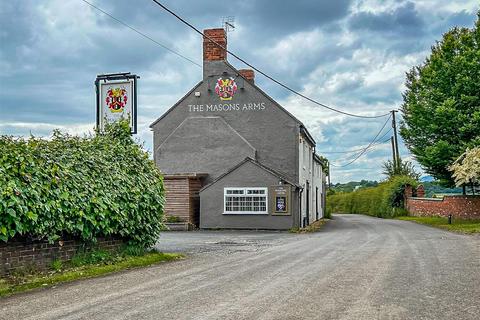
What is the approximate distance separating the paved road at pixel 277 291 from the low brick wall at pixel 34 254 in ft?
3.68

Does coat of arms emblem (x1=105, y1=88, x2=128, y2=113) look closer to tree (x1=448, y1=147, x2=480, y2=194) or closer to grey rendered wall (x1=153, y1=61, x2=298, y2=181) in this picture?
grey rendered wall (x1=153, y1=61, x2=298, y2=181)

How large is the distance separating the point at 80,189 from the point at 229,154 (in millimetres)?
20277

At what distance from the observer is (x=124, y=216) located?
13.7 m

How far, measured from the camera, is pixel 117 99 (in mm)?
16922

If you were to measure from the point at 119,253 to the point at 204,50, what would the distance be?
2129cm

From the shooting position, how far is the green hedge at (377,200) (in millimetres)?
48719

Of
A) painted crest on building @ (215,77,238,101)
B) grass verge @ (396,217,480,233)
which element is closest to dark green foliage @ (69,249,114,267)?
grass verge @ (396,217,480,233)

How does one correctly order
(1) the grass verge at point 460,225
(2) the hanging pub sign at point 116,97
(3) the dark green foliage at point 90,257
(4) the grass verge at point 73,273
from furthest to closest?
(1) the grass verge at point 460,225
(2) the hanging pub sign at point 116,97
(3) the dark green foliage at point 90,257
(4) the grass verge at point 73,273

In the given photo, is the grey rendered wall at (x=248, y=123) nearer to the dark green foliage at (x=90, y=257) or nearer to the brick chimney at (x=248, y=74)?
the brick chimney at (x=248, y=74)

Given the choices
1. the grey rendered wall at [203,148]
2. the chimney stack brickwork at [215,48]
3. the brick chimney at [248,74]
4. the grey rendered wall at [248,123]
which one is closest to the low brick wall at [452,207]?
the grey rendered wall at [248,123]

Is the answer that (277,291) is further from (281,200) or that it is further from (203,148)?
(203,148)

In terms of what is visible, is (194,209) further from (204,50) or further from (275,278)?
(275,278)

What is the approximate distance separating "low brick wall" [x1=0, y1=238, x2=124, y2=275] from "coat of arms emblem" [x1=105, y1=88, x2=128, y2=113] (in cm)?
558

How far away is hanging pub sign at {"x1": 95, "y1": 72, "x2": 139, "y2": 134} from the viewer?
54.9 ft
